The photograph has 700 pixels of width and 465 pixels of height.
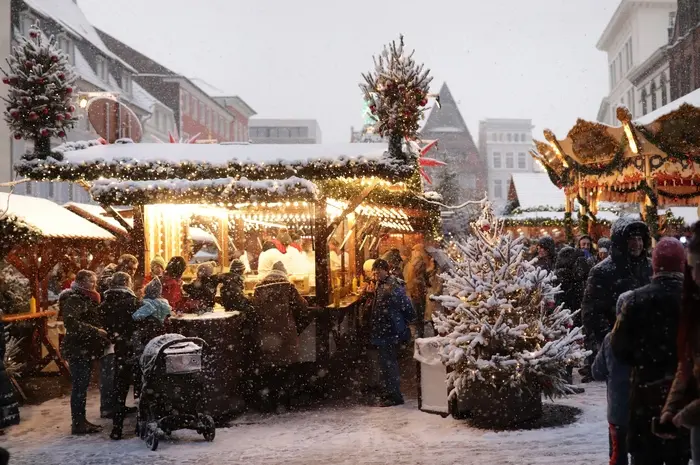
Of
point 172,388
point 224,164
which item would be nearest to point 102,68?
point 224,164

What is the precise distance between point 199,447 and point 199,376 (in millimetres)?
762

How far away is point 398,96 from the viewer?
32.2 ft

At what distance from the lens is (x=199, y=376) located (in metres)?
7.76

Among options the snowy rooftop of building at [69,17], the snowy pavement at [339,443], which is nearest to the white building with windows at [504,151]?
the snowy rooftop of building at [69,17]

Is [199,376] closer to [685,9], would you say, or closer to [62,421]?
[62,421]

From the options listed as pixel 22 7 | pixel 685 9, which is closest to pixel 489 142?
pixel 685 9

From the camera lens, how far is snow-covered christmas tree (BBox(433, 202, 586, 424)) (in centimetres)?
770

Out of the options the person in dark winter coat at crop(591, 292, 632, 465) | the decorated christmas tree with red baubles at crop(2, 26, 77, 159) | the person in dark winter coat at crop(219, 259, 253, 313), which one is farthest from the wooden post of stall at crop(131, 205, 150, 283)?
the person in dark winter coat at crop(591, 292, 632, 465)

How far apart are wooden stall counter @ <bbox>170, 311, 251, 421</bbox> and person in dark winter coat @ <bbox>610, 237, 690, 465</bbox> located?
208 inches

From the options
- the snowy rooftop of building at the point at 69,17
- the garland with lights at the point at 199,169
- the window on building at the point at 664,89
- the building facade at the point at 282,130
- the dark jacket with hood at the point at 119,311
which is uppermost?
the building facade at the point at 282,130

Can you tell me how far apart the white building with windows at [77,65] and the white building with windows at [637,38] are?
106 ft

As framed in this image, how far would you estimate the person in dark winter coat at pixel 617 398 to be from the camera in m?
4.71

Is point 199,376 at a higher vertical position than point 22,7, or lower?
lower

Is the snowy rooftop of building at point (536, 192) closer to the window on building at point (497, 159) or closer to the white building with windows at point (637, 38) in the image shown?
the white building with windows at point (637, 38)
